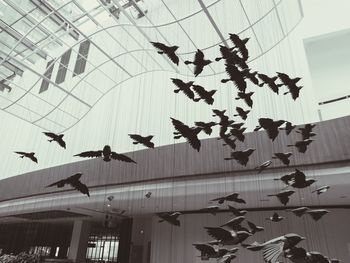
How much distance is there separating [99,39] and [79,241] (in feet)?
41.8

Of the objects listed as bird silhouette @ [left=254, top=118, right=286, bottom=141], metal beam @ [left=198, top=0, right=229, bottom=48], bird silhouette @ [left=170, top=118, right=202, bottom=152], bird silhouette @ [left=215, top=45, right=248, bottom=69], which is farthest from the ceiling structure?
bird silhouette @ [left=170, top=118, right=202, bottom=152]

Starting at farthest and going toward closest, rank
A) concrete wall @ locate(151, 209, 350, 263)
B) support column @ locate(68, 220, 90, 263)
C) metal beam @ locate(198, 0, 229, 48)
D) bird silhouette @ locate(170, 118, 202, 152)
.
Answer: support column @ locate(68, 220, 90, 263) < concrete wall @ locate(151, 209, 350, 263) < metal beam @ locate(198, 0, 229, 48) < bird silhouette @ locate(170, 118, 202, 152)

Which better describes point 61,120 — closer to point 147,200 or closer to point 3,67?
point 3,67

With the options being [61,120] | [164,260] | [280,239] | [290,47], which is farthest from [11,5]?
[280,239]

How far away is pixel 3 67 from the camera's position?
2047 centimetres

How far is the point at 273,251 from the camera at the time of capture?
3342 millimetres

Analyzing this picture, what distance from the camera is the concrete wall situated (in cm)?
1252

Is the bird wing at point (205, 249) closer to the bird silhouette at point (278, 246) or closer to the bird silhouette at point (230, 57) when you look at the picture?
the bird silhouette at point (278, 246)

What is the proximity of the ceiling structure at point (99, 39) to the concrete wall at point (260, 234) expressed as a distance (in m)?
6.90

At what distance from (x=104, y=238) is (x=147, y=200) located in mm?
10606

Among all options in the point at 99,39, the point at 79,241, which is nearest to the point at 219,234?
the point at 99,39

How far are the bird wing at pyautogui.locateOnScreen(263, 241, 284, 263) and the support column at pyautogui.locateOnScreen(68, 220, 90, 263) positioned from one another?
62.9 ft

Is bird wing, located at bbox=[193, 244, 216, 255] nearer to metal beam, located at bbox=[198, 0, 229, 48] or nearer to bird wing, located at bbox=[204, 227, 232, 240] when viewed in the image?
bird wing, located at bbox=[204, 227, 232, 240]

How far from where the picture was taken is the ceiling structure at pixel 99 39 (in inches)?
446
